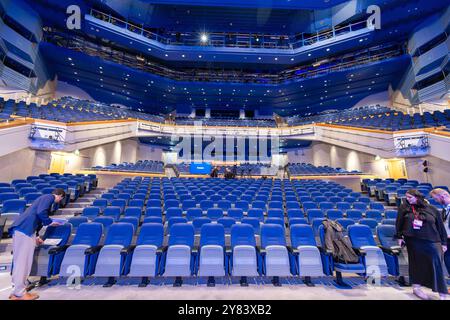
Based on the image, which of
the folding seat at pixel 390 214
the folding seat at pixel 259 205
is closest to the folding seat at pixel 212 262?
the folding seat at pixel 259 205

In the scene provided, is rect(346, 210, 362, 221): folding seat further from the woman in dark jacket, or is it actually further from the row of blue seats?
the woman in dark jacket

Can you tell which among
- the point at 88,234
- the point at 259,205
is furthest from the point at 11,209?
the point at 259,205

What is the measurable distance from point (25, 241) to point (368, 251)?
13.9 feet

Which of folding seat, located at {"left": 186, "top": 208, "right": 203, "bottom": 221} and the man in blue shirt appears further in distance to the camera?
folding seat, located at {"left": 186, "top": 208, "right": 203, "bottom": 221}

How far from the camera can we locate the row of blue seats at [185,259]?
2.75 metres

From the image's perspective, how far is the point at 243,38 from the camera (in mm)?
17906

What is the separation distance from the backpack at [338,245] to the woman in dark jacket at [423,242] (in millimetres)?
598

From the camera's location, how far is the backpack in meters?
2.83

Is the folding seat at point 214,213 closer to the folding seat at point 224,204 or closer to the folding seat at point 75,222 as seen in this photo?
the folding seat at point 224,204

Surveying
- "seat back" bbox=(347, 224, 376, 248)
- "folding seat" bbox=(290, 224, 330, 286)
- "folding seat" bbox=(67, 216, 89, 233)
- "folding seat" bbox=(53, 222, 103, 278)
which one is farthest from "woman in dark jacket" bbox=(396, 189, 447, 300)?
"folding seat" bbox=(67, 216, 89, 233)

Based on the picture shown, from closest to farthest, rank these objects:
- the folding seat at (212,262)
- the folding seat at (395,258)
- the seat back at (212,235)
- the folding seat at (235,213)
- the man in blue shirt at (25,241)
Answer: the man in blue shirt at (25,241)
the folding seat at (212,262)
the folding seat at (395,258)
the seat back at (212,235)
the folding seat at (235,213)

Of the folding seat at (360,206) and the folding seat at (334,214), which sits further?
the folding seat at (360,206)
